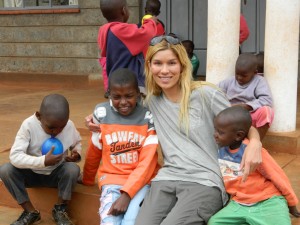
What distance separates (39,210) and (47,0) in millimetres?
7554

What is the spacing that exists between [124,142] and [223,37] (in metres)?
1.98

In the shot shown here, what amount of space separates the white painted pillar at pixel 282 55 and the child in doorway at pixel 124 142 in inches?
70.6

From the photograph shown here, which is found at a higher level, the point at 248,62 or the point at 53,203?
the point at 248,62

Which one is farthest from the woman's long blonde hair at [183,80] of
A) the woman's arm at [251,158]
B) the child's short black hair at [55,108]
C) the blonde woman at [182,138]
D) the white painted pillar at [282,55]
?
the white painted pillar at [282,55]

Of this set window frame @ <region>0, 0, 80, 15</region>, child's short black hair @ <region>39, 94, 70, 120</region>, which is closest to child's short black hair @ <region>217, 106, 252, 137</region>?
child's short black hair @ <region>39, 94, 70, 120</region>

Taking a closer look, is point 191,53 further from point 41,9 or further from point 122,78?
point 122,78

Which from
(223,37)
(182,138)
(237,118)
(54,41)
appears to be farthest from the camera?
(54,41)

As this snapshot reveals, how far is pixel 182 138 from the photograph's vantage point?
11.8ft

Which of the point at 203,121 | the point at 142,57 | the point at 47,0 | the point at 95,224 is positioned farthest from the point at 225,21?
the point at 47,0

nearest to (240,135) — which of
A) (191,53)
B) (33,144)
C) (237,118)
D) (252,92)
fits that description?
(237,118)

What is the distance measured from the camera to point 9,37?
11797 millimetres

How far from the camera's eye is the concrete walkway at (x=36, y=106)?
4629mm

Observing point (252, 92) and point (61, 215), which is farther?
point (252, 92)

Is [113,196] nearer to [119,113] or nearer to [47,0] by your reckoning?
[119,113]
